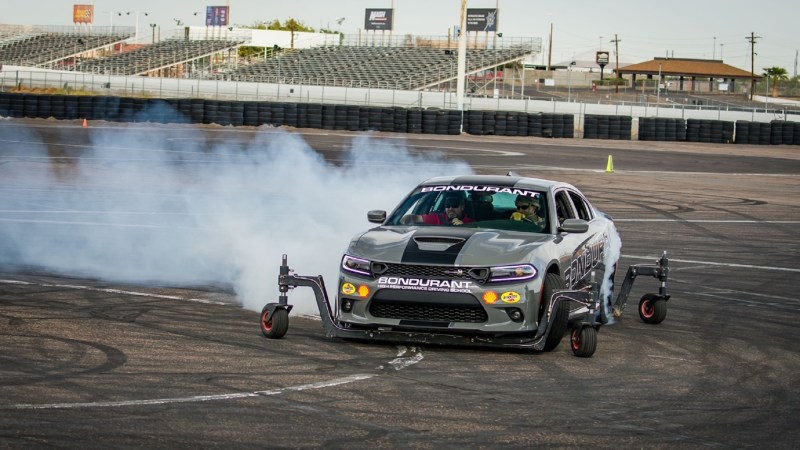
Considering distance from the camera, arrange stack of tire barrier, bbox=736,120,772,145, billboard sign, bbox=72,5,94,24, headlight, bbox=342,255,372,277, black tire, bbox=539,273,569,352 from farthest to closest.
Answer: billboard sign, bbox=72,5,94,24
stack of tire barrier, bbox=736,120,772,145
headlight, bbox=342,255,372,277
black tire, bbox=539,273,569,352

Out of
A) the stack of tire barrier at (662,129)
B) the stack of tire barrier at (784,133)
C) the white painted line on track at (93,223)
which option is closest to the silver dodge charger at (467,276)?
the white painted line on track at (93,223)

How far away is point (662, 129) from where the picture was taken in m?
51.3

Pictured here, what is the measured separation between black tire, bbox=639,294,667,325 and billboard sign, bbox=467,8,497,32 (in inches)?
2954

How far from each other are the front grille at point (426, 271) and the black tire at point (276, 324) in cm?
91

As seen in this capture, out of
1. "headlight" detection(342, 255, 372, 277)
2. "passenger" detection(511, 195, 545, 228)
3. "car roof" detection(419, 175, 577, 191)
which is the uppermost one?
"car roof" detection(419, 175, 577, 191)

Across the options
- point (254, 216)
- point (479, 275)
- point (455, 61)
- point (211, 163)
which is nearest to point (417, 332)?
point (479, 275)

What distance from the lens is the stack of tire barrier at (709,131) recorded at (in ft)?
167

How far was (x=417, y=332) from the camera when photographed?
9328 mm

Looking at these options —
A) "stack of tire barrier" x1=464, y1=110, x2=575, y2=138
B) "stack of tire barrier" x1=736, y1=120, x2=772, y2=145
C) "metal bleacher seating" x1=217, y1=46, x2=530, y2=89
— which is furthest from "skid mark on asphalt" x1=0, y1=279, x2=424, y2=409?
"metal bleacher seating" x1=217, y1=46, x2=530, y2=89

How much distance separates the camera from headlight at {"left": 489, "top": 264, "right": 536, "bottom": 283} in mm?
9359

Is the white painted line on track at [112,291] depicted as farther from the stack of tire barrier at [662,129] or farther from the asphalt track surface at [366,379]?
the stack of tire barrier at [662,129]

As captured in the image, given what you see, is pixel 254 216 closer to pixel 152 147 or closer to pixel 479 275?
pixel 479 275

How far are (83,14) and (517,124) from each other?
89.2m

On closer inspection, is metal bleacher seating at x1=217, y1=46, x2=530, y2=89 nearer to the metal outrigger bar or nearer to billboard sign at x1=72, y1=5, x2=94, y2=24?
billboard sign at x1=72, y1=5, x2=94, y2=24
